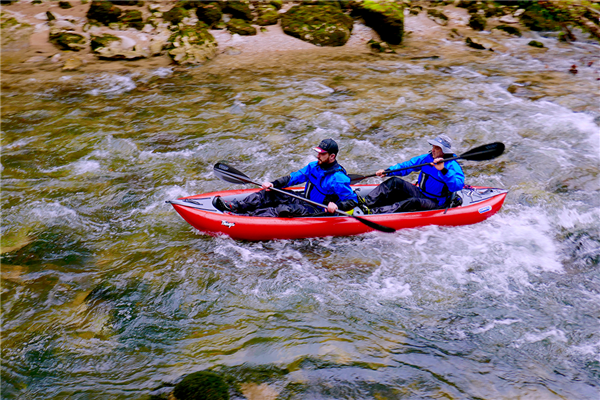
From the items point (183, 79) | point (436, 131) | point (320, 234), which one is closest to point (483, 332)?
point (320, 234)

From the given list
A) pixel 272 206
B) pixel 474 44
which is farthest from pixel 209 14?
pixel 272 206

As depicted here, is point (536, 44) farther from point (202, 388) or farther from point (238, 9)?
point (202, 388)

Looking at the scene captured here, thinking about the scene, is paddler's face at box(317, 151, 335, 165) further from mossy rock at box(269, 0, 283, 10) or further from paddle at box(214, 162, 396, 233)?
mossy rock at box(269, 0, 283, 10)

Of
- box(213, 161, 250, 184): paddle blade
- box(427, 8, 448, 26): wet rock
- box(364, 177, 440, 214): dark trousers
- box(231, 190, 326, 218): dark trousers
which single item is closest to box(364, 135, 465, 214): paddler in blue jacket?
box(364, 177, 440, 214): dark trousers

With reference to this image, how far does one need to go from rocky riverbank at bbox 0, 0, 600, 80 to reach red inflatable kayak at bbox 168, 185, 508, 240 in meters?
5.65

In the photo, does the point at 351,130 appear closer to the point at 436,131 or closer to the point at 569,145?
the point at 436,131

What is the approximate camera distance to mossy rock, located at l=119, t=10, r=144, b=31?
10742 millimetres

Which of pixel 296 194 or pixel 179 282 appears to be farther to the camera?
pixel 296 194

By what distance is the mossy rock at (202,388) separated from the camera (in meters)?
3.24

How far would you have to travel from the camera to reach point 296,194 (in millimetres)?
5094

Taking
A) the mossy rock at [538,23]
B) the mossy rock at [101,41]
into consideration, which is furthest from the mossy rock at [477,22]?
the mossy rock at [101,41]

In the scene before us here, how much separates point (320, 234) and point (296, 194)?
524 millimetres

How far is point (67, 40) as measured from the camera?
1006 centimetres

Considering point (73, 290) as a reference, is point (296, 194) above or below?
above
